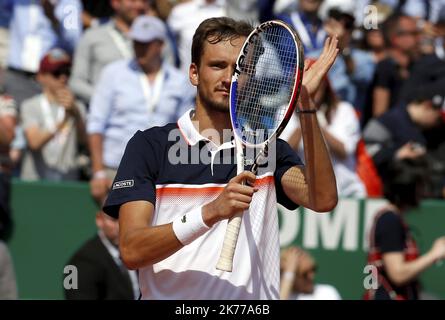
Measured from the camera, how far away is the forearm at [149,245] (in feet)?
13.6

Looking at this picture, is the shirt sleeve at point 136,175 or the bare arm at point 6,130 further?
the bare arm at point 6,130

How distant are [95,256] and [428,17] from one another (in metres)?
5.56

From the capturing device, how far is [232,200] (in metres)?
4.01

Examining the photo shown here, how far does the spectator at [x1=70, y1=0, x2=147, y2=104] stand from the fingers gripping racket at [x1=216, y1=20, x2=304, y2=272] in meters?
4.79

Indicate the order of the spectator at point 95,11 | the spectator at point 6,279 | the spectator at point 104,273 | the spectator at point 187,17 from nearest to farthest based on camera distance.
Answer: the spectator at point 6,279 → the spectator at point 104,273 → the spectator at point 187,17 → the spectator at point 95,11

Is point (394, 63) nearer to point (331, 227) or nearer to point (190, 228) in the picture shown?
point (331, 227)

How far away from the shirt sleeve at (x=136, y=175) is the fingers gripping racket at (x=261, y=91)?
0.36 m

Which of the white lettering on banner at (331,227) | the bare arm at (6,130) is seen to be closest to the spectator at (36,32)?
the bare arm at (6,130)

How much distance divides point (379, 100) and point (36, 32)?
10.7 feet

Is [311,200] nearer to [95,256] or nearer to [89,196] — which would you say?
[95,256]

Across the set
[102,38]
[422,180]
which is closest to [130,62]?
[102,38]

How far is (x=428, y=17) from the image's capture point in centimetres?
1128

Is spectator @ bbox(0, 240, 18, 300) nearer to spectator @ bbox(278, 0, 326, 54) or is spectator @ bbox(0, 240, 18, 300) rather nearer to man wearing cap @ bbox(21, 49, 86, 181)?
man wearing cap @ bbox(21, 49, 86, 181)

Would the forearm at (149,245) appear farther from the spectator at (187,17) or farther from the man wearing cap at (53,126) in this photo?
the spectator at (187,17)
